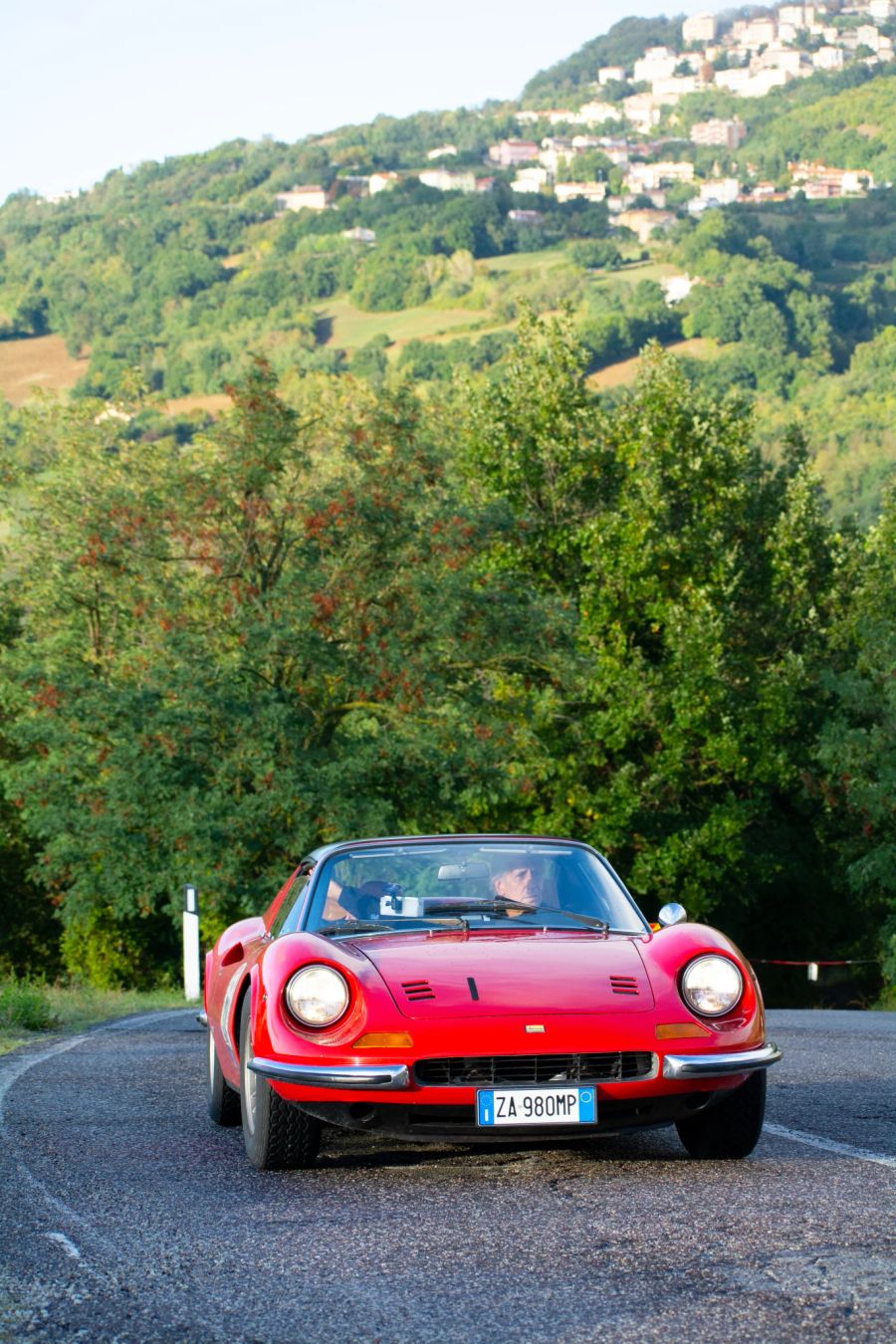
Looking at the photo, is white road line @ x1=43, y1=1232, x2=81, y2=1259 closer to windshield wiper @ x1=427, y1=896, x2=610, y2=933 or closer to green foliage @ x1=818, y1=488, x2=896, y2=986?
windshield wiper @ x1=427, y1=896, x2=610, y2=933

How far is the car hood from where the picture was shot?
583 centimetres

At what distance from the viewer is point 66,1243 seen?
16.0ft

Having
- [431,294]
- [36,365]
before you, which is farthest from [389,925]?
[431,294]

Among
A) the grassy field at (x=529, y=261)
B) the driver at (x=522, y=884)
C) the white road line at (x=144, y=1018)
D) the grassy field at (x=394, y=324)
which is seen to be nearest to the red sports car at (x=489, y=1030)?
the driver at (x=522, y=884)

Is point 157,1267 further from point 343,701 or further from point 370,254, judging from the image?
point 370,254

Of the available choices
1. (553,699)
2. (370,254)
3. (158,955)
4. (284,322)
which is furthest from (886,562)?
(370,254)

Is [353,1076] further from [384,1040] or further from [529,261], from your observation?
[529,261]

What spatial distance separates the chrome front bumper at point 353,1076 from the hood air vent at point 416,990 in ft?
0.85

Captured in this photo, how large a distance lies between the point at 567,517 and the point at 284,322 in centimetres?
12225

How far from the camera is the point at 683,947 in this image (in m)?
6.32

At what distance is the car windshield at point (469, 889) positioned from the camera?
686cm

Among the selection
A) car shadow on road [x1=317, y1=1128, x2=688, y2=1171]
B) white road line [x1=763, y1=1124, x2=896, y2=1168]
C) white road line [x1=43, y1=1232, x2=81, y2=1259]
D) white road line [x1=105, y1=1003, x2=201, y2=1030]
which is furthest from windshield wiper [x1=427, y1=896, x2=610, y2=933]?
white road line [x1=105, y1=1003, x2=201, y2=1030]

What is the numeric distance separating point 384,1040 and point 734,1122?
1397 millimetres

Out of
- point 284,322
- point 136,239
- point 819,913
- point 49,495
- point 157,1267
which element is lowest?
point 819,913
